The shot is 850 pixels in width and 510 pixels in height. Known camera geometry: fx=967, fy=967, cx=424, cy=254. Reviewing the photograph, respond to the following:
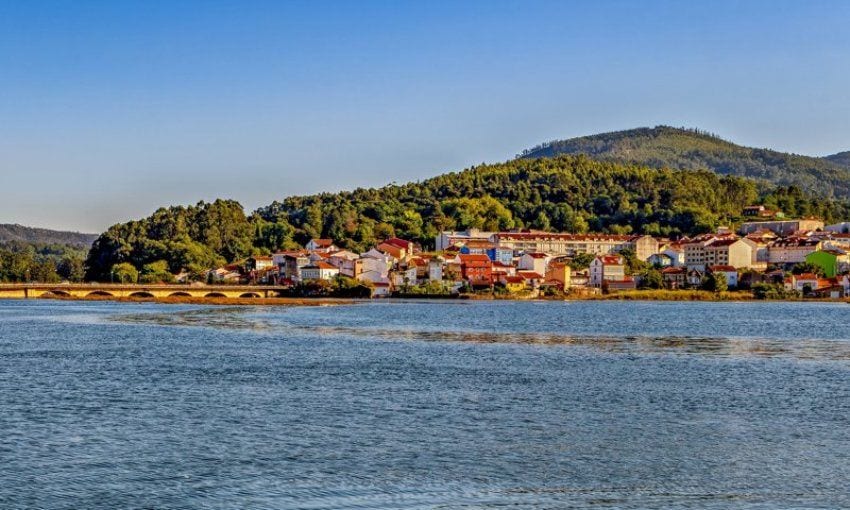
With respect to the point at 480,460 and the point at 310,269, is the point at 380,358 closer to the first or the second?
the point at 480,460

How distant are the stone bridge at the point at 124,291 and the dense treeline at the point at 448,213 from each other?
54.5 ft

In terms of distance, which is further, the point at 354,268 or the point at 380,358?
the point at 354,268

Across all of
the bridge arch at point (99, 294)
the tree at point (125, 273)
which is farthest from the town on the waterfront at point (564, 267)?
the bridge arch at point (99, 294)

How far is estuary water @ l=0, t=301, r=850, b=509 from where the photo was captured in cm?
1152

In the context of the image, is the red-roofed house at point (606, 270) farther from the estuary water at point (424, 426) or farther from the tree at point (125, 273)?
the estuary water at point (424, 426)

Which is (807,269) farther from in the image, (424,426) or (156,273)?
(424,426)

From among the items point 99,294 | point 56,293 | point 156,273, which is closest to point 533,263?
point 156,273

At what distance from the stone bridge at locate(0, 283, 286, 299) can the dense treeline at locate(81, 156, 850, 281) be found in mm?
16597

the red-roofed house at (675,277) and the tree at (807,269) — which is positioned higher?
the tree at (807,269)

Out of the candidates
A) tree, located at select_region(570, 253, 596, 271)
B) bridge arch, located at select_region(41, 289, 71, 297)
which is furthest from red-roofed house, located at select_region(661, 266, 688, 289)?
bridge arch, located at select_region(41, 289, 71, 297)

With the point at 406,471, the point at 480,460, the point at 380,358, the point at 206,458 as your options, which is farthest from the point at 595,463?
the point at 380,358

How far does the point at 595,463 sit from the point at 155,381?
11964 millimetres

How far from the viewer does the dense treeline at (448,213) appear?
4372 inches

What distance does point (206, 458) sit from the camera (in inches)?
519
